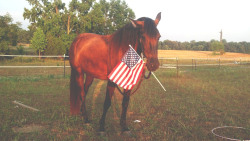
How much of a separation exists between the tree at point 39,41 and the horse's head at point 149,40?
32.3 meters

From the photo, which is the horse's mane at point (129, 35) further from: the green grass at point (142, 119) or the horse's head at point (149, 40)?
the green grass at point (142, 119)

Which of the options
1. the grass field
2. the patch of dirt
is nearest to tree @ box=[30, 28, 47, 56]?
the grass field

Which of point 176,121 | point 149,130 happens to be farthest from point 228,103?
point 149,130

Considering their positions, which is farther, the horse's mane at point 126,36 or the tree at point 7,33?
the tree at point 7,33

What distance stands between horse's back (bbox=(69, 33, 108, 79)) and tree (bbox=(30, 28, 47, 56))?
30456 mm

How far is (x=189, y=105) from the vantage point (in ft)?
20.8

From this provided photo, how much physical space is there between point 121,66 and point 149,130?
153 cm

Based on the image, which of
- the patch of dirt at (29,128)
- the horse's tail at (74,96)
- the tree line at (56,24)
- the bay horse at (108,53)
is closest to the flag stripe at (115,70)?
the bay horse at (108,53)

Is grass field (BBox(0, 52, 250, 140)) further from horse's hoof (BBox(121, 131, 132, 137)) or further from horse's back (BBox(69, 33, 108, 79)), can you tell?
horse's back (BBox(69, 33, 108, 79))

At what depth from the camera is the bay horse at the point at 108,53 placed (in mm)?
3232

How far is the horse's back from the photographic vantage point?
4000mm

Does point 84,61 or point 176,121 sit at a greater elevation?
point 84,61

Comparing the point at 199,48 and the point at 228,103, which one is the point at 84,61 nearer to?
the point at 228,103

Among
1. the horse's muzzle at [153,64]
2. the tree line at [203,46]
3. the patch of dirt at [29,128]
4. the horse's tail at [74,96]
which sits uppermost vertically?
the tree line at [203,46]
